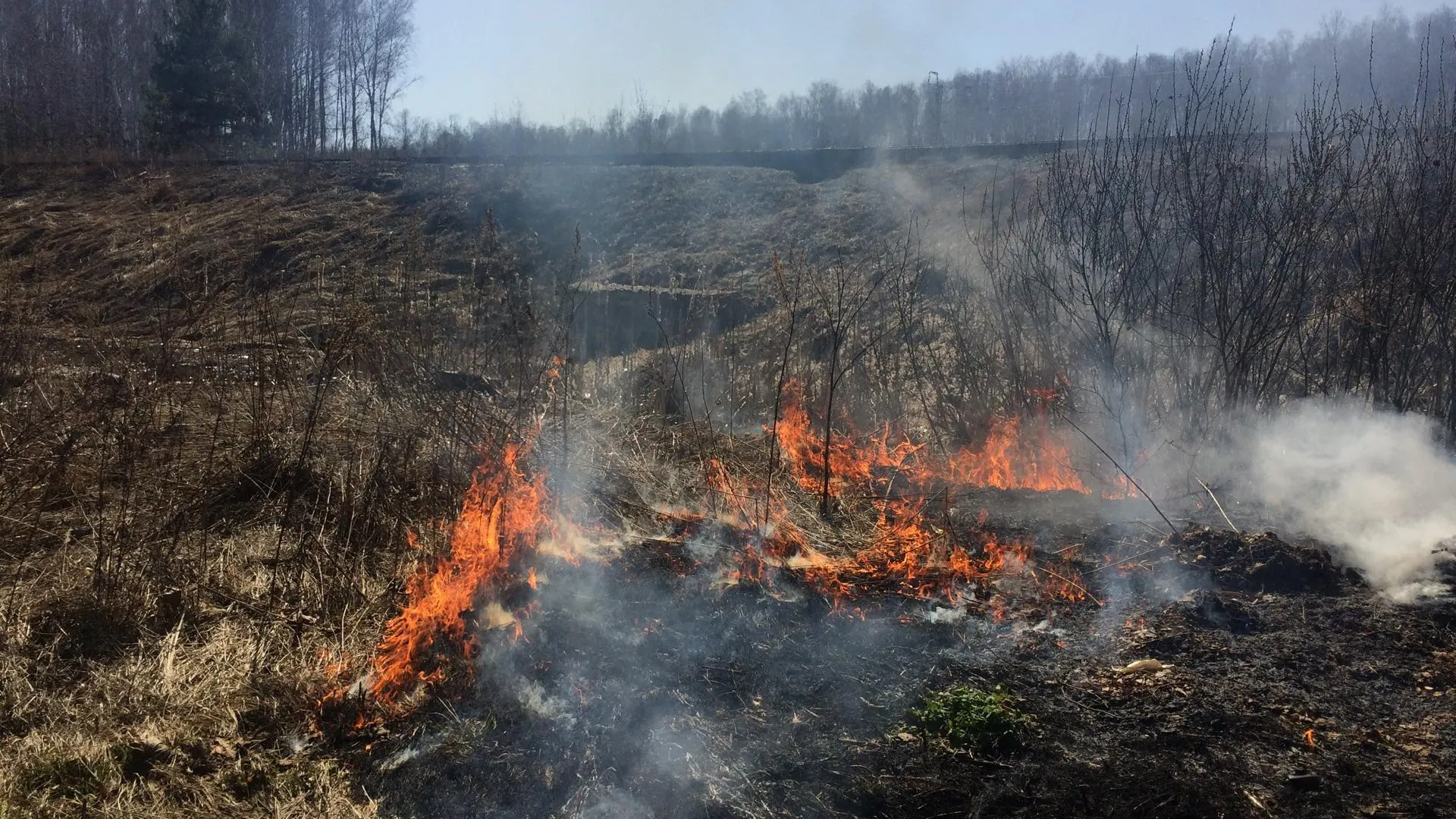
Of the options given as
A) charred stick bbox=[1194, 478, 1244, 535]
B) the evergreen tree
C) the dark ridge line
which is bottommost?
charred stick bbox=[1194, 478, 1244, 535]

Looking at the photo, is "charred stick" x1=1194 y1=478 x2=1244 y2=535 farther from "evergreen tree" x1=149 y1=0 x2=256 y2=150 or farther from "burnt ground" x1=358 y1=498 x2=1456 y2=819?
"evergreen tree" x1=149 y1=0 x2=256 y2=150

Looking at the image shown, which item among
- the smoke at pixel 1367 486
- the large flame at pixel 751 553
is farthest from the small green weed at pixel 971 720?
the smoke at pixel 1367 486

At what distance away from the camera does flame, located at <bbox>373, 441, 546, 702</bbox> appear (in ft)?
12.4

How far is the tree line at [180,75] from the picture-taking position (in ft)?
75.3

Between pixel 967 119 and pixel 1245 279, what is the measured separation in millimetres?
23781

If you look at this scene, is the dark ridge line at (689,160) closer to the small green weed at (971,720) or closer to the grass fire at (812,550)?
the grass fire at (812,550)

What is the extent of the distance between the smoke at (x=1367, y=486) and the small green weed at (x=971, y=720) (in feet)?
8.15

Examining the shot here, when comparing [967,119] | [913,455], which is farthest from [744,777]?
[967,119]

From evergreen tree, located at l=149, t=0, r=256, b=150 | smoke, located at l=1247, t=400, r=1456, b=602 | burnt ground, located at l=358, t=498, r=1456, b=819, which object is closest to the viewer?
burnt ground, located at l=358, t=498, r=1456, b=819

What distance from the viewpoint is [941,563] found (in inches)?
195

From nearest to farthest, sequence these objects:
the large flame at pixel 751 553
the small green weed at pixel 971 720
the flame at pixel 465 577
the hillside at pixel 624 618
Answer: the hillside at pixel 624 618 → the small green weed at pixel 971 720 → the flame at pixel 465 577 → the large flame at pixel 751 553

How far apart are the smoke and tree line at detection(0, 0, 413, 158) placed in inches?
1040

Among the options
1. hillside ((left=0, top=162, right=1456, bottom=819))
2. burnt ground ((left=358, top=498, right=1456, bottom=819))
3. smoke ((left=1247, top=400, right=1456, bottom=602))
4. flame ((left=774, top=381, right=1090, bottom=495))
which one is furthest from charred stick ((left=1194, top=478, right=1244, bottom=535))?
flame ((left=774, top=381, right=1090, bottom=495))

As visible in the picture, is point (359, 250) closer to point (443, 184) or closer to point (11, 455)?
point (443, 184)
